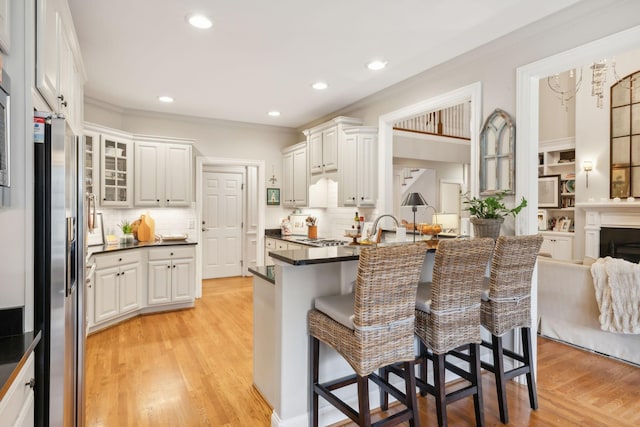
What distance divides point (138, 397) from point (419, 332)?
2050mm

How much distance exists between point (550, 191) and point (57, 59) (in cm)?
805

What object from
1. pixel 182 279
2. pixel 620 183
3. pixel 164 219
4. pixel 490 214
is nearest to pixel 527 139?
pixel 490 214

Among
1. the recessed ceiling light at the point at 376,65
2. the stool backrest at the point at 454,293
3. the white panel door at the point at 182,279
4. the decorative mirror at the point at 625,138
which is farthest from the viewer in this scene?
the decorative mirror at the point at 625,138

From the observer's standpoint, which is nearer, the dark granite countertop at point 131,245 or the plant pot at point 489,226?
the plant pot at point 489,226

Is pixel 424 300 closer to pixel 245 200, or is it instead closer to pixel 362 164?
pixel 362 164

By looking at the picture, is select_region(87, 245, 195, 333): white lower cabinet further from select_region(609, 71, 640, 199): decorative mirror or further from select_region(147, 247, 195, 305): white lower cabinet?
select_region(609, 71, 640, 199): decorative mirror

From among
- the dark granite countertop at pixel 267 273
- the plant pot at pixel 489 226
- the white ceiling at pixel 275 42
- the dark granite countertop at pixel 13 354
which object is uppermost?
the white ceiling at pixel 275 42

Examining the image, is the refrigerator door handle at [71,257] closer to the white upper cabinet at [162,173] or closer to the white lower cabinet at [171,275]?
the white lower cabinet at [171,275]

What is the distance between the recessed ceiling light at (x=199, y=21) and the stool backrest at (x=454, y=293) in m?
2.29

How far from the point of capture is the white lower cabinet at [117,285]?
394 cm

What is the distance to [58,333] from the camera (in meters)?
1.43

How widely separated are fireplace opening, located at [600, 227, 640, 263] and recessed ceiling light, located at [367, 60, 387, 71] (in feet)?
16.6

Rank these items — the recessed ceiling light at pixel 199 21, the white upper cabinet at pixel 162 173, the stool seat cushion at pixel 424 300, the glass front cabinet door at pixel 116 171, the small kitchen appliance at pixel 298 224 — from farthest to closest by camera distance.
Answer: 1. the small kitchen appliance at pixel 298 224
2. the white upper cabinet at pixel 162 173
3. the glass front cabinet door at pixel 116 171
4. the recessed ceiling light at pixel 199 21
5. the stool seat cushion at pixel 424 300

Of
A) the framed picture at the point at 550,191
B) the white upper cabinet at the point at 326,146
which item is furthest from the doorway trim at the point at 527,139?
the framed picture at the point at 550,191
